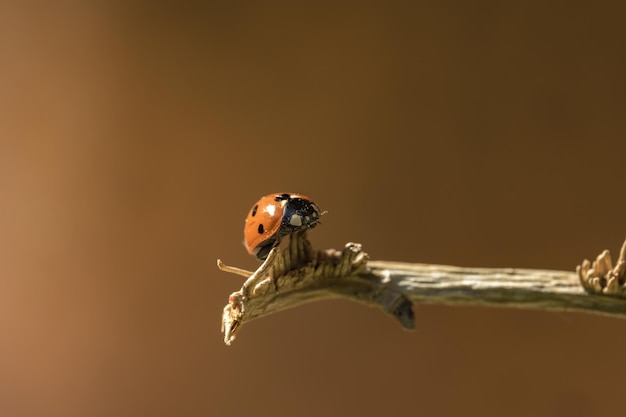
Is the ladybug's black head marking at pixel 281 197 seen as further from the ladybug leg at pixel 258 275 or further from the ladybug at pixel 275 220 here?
the ladybug leg at pixel 258 275

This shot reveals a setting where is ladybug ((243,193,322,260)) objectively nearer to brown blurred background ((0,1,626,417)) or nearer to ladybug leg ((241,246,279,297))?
ladybug leg ((241,246,279,297))

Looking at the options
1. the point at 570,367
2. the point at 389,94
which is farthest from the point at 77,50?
the point at 570,367

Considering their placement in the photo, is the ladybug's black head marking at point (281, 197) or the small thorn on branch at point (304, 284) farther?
the ladybug's black head marking at point (281, 197)

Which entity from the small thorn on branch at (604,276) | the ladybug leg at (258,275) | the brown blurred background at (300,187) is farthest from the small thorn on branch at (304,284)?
the brown blurred background at (300,187)

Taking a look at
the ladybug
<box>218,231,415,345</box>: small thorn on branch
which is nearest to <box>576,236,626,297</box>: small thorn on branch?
<box>218,231,415,345</box>: small thorn on branch

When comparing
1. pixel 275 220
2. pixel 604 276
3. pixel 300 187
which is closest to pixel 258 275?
pixel 275 220

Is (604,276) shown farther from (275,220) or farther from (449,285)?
(275,220)
